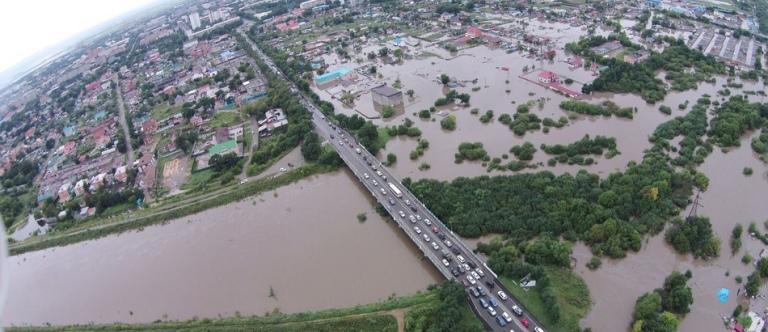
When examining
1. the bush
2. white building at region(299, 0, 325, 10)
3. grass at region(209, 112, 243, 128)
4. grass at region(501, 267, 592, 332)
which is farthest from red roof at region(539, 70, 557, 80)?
white building at region(299, 0, 325, 10)

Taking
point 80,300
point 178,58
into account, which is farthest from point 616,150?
point 178,58

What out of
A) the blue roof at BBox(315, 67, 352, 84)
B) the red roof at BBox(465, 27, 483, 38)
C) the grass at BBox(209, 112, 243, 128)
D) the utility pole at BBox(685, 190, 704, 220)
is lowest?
the utility pole at BBox(685, 190, 704, 220)

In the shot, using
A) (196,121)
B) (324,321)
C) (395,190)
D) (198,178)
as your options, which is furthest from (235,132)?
(324,321)

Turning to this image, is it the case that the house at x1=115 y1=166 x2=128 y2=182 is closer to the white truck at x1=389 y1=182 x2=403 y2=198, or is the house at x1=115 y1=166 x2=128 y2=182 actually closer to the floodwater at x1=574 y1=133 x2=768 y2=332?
the white truck at x1=389 y1=182 x2=403 y2=198

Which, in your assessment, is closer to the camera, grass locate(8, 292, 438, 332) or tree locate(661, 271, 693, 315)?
tree locate(661, 271, 693, 315)

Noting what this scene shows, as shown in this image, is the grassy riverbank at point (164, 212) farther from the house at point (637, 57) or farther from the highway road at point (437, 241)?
the house at point (637, 57)

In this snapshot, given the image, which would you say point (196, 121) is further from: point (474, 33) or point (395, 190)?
point (474, 33)
